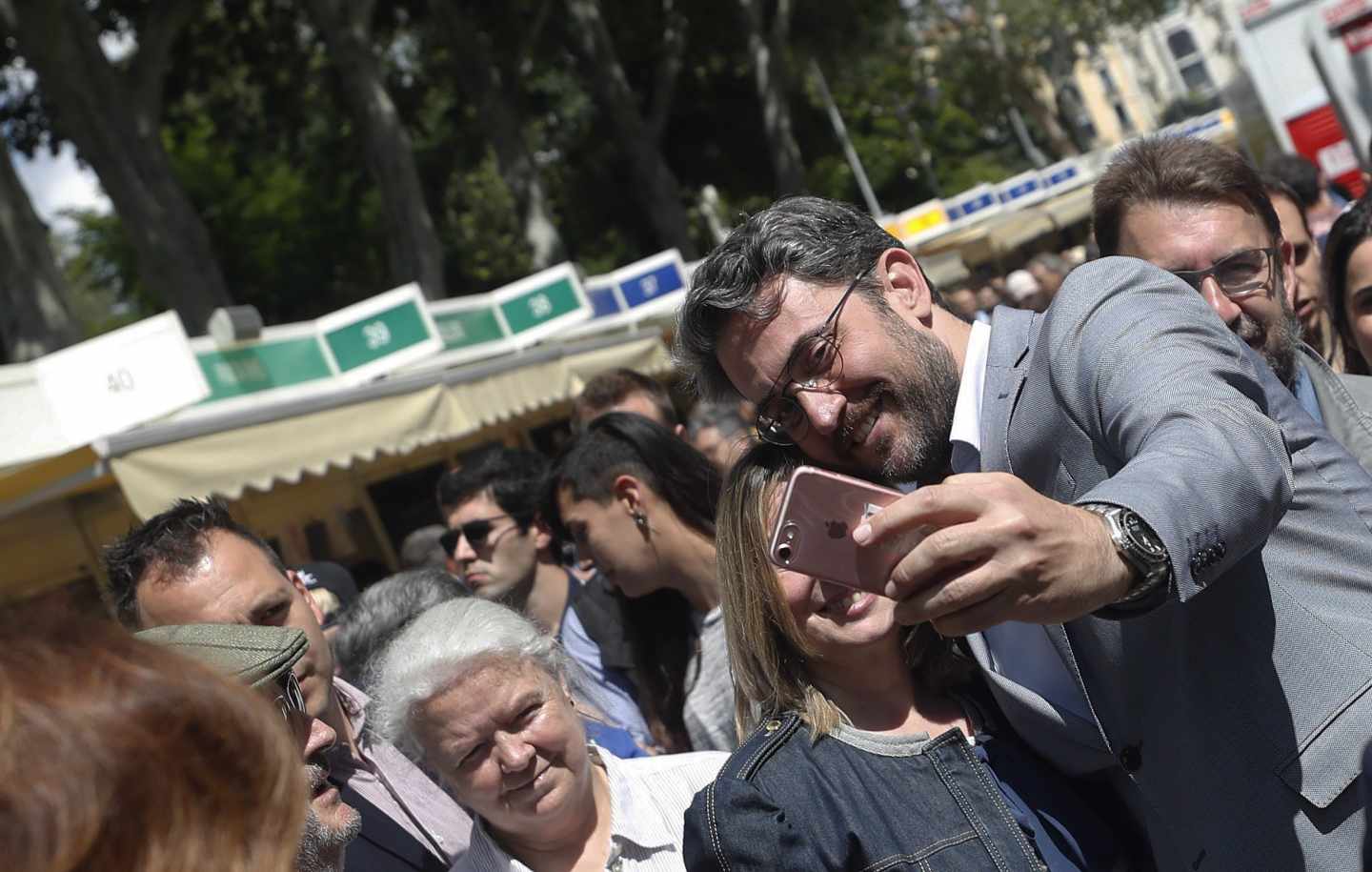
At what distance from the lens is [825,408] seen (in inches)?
88.4

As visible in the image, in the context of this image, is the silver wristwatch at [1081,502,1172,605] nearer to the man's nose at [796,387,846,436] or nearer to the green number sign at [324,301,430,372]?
the man's nose at [796,387,846,436]

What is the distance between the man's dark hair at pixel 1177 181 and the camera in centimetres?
301

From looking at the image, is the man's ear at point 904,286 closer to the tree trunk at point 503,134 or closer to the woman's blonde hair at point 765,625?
the woman's blonde hair at point 765,625

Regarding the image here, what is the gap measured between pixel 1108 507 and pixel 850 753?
1.02 meters

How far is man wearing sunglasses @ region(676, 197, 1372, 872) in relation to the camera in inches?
54.2

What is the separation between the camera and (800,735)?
2.34 m

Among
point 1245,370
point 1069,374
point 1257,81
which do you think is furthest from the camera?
point 1257,81

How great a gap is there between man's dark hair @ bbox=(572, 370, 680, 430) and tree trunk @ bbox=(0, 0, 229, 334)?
831 cm

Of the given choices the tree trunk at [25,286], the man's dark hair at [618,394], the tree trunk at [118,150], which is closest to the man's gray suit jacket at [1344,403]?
the man's dark hair at [618,394]

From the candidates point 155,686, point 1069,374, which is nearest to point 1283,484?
point 1069,374

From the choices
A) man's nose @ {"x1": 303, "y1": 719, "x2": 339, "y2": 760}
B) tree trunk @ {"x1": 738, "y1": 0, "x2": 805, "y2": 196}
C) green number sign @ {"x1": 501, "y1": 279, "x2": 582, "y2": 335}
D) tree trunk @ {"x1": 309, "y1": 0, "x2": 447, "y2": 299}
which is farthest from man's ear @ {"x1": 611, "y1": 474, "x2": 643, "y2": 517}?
tree trunk @ {"x1": 738, "y1": 0, "x2": 805, "y2": 196}

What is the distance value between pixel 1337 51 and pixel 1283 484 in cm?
1167

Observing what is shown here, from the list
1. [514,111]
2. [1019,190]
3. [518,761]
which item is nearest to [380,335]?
[518,761]

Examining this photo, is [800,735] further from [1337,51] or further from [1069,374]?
[1337,51]
